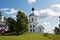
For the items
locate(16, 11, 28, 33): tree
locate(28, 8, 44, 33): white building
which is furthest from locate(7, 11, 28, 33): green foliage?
locate(28, 8, 44, 33): white building

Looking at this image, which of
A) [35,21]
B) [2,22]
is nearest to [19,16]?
[2,22]

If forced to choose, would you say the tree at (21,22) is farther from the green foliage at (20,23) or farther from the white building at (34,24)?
the white building at (34,24)

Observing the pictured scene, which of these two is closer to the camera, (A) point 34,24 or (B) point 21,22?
(B) point 21,22

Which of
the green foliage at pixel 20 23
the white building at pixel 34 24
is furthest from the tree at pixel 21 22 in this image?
the white building at pixel 34 24

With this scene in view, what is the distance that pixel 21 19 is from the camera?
62.8 m

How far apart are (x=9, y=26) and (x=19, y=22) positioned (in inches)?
651

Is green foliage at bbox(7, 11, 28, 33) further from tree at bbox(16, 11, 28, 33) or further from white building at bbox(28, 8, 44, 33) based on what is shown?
white building at bbox(28, 8, 44, 33)

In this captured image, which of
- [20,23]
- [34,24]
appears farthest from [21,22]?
[34,24]

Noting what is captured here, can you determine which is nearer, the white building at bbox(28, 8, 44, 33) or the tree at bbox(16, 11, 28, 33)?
the tree at bbox(16, 11, 28, 33)

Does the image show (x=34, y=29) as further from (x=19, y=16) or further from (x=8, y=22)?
(x=19, y=16)

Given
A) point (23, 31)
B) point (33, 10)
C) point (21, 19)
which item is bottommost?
point (23, 31)

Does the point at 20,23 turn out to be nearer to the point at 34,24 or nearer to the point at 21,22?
the point at 21,22

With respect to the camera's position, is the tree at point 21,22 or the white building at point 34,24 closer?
the tree at point 21,22

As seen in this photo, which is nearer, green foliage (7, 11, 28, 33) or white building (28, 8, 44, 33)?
green foliage (7, 11, 28, 33)
